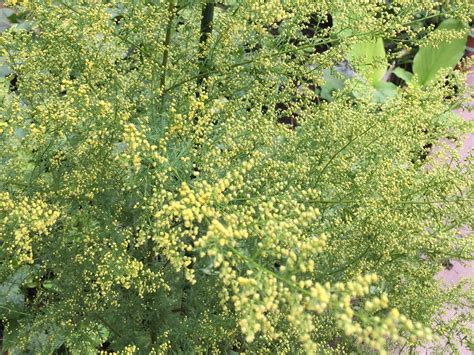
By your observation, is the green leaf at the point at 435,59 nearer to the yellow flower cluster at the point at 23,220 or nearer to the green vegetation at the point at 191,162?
the green vegetation at the point at 191,162

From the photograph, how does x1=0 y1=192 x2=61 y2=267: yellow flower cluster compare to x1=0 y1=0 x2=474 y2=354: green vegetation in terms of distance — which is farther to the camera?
x1=0 y1=0 x2=474 y2=354: green vegetation

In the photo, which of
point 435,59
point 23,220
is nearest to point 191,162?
point 23,220

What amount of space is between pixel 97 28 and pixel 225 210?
2.72 ft

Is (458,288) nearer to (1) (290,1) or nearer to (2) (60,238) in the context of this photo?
(1) (290,1)

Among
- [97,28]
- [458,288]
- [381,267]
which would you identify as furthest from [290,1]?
[458,288]

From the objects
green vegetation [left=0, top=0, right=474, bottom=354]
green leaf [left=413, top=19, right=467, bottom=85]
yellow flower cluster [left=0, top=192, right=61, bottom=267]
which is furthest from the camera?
green leaf [left=413, top=19, right=467, bottom=85]

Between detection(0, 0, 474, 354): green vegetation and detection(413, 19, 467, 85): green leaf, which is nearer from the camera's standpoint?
detection(0, 0, 474, 354): green vegetation

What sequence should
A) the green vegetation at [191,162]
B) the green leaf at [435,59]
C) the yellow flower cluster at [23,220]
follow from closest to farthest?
the yellow flower cluster at [23,220], the green vegetation at [191,162], the green leaf at [435,59]

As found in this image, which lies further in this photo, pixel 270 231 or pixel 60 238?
pixel 60 238

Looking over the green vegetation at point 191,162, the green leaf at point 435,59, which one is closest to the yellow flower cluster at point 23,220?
the green vegetation at point 191,162

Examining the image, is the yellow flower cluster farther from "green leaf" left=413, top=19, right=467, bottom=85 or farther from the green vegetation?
"green leaf" left=413, top=19, right=467, bottom=85

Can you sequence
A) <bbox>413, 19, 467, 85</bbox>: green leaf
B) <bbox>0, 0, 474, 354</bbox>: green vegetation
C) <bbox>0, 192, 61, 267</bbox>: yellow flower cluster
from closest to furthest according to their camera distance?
<bbox>0, 192, 61, 267</bbox>: yellow flower cluster → <bbox>0, 0, 474, 354</bbox>: green vegetation → <bbox>413, 19, 467, 85</bbox>: green leaf

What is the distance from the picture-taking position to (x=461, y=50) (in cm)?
522

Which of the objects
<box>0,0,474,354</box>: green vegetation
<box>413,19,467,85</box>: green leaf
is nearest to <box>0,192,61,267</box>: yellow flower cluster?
<box>0,0,474,354</box>: green vegetation
